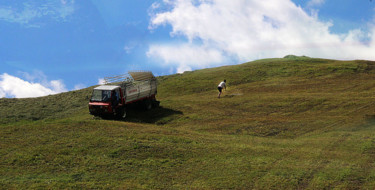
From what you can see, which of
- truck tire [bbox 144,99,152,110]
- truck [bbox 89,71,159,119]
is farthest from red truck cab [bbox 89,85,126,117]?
truck tire [bbox 144,99,152,110]

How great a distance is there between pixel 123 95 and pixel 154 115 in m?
3.53

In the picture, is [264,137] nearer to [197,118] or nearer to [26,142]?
[197,118]

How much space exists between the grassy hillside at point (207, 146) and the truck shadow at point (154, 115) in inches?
3.5

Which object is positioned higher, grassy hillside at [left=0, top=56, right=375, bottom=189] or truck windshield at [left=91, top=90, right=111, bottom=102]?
truck windshield at [left=91, top=90, right=111, bottom=102]

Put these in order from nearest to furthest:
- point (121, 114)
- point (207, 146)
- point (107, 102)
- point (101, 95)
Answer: point (207, 146) → point (107, 102) → point (101, 95) → point (121, 114)

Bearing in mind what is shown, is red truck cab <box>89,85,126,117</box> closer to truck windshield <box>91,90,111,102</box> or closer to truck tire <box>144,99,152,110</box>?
truck windshield <box>91,90,111,102</box>

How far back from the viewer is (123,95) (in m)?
28.1

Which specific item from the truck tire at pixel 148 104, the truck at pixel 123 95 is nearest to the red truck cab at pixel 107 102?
the truck at pixel 123 95

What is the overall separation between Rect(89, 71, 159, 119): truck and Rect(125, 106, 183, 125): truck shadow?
638 mm

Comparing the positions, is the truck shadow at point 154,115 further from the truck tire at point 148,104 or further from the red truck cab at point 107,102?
the red truck cab at point 107,102

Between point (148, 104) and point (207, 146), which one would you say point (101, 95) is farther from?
point (207, 146)

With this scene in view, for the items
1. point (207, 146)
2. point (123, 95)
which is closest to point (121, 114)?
point (123, 95)

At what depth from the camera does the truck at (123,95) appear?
2653 centimetres

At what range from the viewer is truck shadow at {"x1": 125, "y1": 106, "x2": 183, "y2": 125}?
91.7ft
